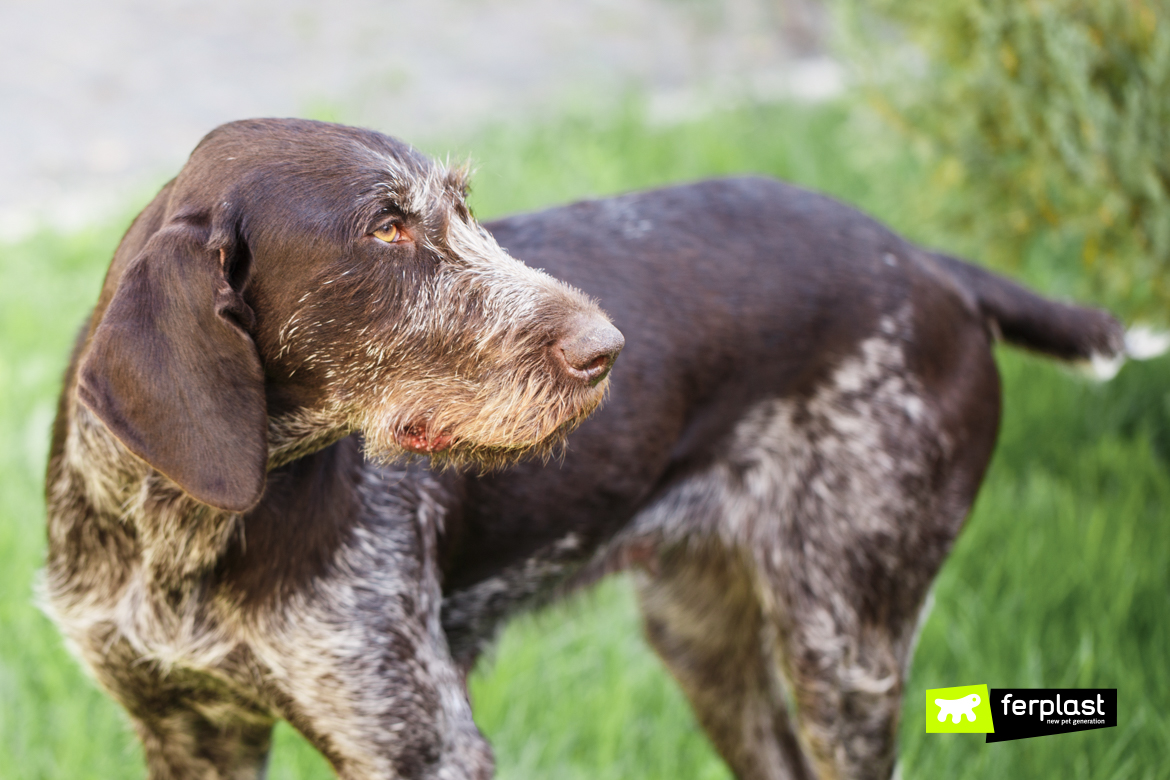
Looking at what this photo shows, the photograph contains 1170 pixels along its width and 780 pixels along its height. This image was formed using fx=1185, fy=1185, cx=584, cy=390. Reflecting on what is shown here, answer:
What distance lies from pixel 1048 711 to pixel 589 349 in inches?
88.2

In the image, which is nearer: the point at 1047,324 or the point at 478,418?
the point at 478,418

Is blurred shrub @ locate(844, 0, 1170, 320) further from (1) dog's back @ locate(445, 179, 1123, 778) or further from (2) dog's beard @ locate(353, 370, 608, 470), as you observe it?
→ (2) dog's beard @ locate(353, 370, 608, 470)

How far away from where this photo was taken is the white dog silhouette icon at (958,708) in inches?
142

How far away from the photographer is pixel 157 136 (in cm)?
848

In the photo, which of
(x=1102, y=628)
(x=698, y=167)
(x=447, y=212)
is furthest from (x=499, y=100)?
(x=447, y=212)

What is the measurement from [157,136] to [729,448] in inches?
262

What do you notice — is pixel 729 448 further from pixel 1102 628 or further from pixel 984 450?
pixel 1102 628

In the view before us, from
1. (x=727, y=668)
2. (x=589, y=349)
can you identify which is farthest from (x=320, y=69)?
(x=589, y=349)

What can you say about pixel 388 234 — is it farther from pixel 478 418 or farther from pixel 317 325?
pixel 478 418

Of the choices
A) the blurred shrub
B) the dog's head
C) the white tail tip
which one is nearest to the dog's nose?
the dog's head

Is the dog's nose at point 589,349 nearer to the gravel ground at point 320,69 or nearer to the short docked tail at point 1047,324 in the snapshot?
the short docked tail at point 1047,324

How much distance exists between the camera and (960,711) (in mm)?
3711

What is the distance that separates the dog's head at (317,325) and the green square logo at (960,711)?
1885mm

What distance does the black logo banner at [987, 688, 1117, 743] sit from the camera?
3553mm
